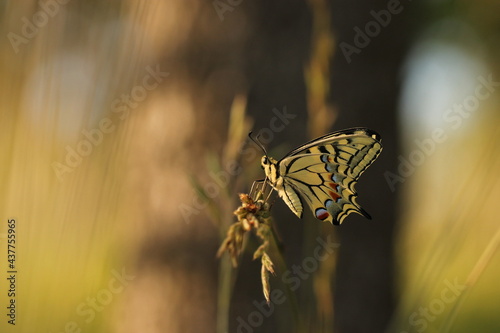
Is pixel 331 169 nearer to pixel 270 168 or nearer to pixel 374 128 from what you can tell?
pixel 270 168

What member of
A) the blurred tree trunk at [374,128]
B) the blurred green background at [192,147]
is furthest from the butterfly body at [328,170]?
the blurred tree trunk at [374,128]

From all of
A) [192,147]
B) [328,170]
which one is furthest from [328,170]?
[192,147]

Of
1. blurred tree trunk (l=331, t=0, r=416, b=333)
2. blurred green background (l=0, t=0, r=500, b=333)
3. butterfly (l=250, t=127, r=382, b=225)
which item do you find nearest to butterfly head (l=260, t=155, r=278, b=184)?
butterfly (l=250, t=127, r=382, b=225)

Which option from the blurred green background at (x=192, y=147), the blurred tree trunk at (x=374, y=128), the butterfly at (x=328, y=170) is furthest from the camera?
the blurred tree trunk at (x=374, y=128)

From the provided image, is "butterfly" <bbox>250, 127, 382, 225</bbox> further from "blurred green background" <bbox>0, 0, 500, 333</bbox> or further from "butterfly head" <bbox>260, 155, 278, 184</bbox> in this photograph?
"blurred green background" <bbox>0, 0, 500, 333</bbox>

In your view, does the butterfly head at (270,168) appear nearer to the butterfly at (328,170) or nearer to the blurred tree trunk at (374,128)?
the butterfly at (328,170)

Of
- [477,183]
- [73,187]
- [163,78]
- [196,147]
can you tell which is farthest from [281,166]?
[163,78]

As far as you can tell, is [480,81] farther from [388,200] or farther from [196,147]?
[196,147]
